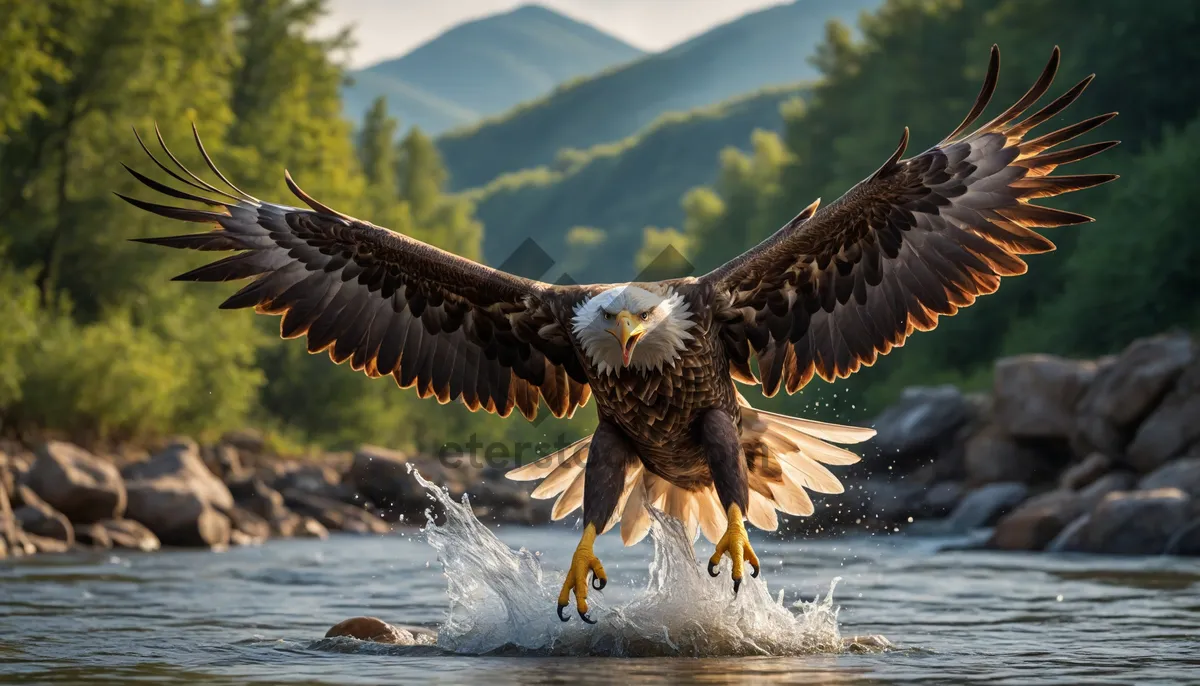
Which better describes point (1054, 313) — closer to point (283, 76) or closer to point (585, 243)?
point (283, 76)

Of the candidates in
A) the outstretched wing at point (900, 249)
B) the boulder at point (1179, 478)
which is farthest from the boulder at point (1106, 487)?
the outstretched wing at point (900, 249)

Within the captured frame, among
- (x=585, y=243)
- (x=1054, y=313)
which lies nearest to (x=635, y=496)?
(x=1054, y=313)

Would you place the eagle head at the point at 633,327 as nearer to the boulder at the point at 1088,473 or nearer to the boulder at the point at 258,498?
the boulder at the point at 1088,473

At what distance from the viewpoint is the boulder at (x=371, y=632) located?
776 centimetres

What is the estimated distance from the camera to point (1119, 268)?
23.6 metres

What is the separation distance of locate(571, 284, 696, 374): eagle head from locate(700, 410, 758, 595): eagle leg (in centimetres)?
44

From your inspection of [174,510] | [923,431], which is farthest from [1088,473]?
[174,510]

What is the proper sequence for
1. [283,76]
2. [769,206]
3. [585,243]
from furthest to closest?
[585,243] → [769,206] → [283,76]

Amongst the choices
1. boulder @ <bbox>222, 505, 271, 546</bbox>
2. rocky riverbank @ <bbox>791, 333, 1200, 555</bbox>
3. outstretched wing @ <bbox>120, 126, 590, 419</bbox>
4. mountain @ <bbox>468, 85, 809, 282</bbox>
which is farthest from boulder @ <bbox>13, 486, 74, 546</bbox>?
mountain @ <bbox>468, 85, 809, 282</bbox>

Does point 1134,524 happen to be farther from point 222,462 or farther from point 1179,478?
point 222,462

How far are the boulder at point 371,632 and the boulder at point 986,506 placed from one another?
11.2 meters

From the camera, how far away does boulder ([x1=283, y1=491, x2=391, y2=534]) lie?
67.4ft

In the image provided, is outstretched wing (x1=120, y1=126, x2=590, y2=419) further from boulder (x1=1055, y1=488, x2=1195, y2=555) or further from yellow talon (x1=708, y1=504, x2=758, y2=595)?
boulder (x1=1055, y1=488, x2=1195, y2=555)

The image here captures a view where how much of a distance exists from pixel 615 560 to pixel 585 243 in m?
124
